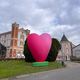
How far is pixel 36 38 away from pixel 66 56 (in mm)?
73852

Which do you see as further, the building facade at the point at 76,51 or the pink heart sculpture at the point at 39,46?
the building facade at the point at 76,51

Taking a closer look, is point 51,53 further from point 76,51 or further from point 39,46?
point 76,51

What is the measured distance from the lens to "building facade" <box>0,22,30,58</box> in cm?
8531

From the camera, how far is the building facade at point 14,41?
85.3 m

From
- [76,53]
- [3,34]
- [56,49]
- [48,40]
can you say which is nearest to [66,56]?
[76,53]

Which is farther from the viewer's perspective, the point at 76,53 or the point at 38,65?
the point at 76,53

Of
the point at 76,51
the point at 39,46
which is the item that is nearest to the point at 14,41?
the point at 76,51

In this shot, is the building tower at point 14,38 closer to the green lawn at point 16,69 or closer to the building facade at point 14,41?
the building facade at point 14,41

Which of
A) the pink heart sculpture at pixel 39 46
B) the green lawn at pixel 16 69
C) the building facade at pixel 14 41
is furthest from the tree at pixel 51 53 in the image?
the building facade at pixel 14 41

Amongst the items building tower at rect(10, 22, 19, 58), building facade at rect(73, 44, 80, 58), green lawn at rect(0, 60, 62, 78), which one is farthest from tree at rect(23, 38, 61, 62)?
building facade at rect(73, 44, 80, 58)

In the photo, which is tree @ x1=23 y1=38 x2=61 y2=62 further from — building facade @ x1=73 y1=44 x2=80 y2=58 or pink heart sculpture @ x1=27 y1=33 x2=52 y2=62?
building facade @ x1=73 y1=44 x2=80 y2=58

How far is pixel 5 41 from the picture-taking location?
9225 cm

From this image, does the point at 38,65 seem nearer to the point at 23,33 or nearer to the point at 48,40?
the point at 48,40

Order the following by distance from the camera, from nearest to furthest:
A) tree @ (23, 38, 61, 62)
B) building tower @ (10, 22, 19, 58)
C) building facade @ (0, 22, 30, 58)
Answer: tree @ (23, 38, 61, 62), building tower @ (10, 22, 19, 58), building facade @ (0, 22, 30, 58)
